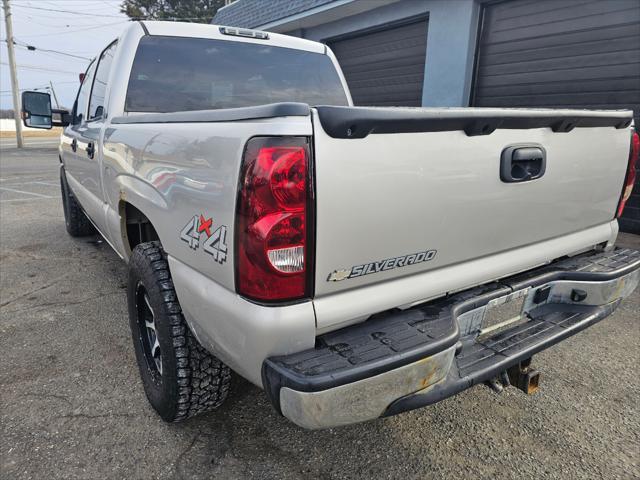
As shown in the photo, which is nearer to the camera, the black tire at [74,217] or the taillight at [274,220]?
the taillight at [274,220]

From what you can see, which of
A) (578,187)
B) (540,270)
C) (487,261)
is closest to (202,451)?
(487,261)

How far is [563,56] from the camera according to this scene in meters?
5.73

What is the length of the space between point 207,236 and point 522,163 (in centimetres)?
127

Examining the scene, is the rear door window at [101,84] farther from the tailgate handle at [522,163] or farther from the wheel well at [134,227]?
the tailgate handle at [522,163]

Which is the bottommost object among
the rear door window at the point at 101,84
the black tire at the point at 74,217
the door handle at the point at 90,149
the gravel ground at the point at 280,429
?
the gravel ground at the point at 280,429

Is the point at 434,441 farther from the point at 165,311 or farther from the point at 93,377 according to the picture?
the point at 93,377

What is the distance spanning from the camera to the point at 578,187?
2.07m

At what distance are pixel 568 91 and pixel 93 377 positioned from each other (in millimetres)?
6178

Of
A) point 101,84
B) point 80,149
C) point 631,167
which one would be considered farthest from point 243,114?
point 80,149

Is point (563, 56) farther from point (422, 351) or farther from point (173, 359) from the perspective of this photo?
point (173, 359)

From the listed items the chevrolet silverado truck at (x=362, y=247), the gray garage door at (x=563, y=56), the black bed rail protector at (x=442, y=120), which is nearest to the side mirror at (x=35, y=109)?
the chevrolet silverado truck at (x=362, y=247)

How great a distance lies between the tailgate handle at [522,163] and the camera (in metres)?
1.72

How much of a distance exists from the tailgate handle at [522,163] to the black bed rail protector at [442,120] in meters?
0.09

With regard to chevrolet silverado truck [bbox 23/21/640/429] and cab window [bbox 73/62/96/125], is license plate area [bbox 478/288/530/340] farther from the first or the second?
cab window [bbox 73/62/96/125]
